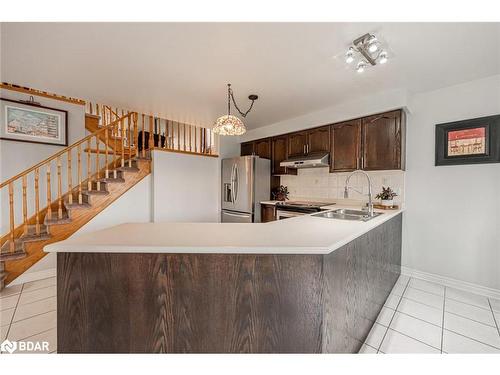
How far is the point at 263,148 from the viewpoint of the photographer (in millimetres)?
4383

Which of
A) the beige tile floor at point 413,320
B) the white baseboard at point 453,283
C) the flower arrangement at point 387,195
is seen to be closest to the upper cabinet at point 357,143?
the flower arrangement at point 387,195

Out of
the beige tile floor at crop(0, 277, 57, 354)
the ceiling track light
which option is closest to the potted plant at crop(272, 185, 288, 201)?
the ceiling track light

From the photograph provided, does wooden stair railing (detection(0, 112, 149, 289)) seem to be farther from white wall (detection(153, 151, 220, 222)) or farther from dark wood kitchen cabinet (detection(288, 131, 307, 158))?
dark wood kitchen cabinet (detection(288, 131, 307, 158))

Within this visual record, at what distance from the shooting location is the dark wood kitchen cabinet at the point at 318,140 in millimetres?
3402

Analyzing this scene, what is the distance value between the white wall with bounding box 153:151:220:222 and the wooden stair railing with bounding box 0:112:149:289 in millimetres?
333

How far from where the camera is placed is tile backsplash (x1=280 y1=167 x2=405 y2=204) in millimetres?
3041

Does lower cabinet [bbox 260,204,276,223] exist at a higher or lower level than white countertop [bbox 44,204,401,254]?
lower

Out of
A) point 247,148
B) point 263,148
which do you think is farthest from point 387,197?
point 247,148

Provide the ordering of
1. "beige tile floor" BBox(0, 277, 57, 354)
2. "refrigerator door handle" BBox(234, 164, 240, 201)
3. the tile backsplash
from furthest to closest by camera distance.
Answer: "refrigerator door handle" BBox(234, 164, 240, 201) → the tile backsplash → "beige tile floor" BBox(0, 277, 57, 354)

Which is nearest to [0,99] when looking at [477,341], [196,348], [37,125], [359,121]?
[37,125]
